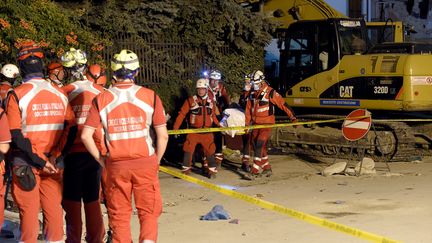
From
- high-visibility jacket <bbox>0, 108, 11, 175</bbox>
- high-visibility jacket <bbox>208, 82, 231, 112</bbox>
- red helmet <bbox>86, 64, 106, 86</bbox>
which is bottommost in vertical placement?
high-visibility jacket <bbox>208, 82, 231, 112</bbox>

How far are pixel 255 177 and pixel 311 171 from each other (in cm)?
150

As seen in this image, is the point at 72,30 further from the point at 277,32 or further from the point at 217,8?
the point at 277,32

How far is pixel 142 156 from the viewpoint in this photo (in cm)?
652

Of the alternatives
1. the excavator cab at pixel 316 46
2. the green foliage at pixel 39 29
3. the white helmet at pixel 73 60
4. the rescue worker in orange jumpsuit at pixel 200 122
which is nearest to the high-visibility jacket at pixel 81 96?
the white helmet at pixel 73 60

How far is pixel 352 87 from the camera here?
54.6 ft

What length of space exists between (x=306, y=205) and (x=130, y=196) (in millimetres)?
4945

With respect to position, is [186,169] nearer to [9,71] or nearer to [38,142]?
[9,71]

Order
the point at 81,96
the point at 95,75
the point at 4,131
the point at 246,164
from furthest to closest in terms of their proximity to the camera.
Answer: the point at 246,164, the point at 95,75, the point at 81,96, the point at 4,131

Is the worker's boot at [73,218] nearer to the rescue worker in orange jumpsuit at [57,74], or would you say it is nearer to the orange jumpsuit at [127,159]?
the orange jumpsuit at [127,159]

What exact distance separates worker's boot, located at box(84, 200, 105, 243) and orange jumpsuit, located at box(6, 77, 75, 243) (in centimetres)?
46

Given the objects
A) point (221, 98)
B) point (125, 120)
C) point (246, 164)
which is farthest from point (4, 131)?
point (221, 98)

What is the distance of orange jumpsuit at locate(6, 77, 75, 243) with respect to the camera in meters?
6.76

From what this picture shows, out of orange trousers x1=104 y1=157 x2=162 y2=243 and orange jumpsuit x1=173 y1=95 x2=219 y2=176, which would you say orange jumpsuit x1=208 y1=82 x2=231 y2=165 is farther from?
orange trousers x1=104 y1=157 x2=162 y2=243

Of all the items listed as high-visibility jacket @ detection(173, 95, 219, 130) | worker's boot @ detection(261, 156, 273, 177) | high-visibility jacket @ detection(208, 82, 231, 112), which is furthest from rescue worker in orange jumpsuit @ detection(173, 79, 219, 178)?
high-visibility jacket @ detection(208, 82, 231, 112)
